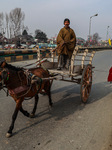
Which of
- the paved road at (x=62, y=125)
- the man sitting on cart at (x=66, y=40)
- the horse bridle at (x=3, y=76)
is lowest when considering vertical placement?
the paved road at (x=62, y=125)

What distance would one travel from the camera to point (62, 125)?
329 centimetres

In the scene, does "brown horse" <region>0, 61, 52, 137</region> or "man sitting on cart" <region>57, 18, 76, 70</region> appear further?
"man sitting on cart" <region>57, 18, 76, 70</region>

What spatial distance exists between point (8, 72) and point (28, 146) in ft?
4.94

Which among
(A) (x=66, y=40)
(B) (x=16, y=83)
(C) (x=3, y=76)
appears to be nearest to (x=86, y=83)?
(A) (x=66, y=40)

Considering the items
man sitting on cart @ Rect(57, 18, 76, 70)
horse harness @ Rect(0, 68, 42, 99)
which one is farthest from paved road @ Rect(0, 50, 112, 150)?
man sitting on cart @ Rect(57, 18, 76, 70)

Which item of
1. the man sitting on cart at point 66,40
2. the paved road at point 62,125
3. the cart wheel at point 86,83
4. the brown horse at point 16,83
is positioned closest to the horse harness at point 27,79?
the brown horse at point 16,83

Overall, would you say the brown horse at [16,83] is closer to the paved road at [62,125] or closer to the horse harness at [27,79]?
the horse harness at [27,79]

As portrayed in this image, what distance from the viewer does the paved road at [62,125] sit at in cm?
267

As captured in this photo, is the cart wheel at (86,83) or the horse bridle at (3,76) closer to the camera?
the horse bridle at (3,76)

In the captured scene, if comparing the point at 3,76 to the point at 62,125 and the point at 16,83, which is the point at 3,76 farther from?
the point at 62,125

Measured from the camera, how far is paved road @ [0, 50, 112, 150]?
2.67 metres

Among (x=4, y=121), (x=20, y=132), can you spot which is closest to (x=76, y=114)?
(x=20, y=132)

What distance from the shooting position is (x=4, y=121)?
3381 mm

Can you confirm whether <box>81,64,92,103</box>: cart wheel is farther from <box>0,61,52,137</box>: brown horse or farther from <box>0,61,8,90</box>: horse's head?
<box>0,61,8,90</box>: horse's head
